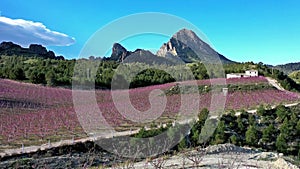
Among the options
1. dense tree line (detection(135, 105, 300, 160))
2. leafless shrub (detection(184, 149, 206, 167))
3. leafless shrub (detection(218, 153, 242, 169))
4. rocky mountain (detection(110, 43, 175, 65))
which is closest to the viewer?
leafless shrub (detection(184, 149, 206, 167))

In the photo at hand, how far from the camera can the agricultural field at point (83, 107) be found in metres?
11.3

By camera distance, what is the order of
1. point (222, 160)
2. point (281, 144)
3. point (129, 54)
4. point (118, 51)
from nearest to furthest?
point (222, 160) → point (118, 51) → point (129, 54) → point (281, 144)

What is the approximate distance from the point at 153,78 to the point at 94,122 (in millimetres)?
20225

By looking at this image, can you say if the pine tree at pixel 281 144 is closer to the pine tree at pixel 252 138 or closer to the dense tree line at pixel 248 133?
the dense tree line at pixel 248 133

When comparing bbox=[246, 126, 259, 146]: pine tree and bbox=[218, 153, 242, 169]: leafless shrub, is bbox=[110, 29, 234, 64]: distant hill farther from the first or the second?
bbox=[246, 126, 259, 146]: pine tree

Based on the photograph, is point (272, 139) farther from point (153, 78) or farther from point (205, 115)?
point (153, 78)

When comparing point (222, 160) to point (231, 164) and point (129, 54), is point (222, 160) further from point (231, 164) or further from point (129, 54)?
point (129, 54)

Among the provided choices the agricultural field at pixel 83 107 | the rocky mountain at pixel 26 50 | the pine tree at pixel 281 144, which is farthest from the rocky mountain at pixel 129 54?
the rocky mountain at pixel 26 50

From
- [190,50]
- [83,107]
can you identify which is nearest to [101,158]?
[83,107]

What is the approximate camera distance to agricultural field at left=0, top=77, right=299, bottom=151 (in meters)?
11.3

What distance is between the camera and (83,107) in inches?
400

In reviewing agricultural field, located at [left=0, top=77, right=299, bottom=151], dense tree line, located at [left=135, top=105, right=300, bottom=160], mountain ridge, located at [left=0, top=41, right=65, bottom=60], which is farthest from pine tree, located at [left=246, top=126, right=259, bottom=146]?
mountain ridge, located at [left=0, top=41, right=65, bottom=60]

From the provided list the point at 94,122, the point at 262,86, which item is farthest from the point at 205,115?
the point at 262,86

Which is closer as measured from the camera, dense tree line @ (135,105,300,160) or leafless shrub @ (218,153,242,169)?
leafless shrub @ (218,153,242,169)
